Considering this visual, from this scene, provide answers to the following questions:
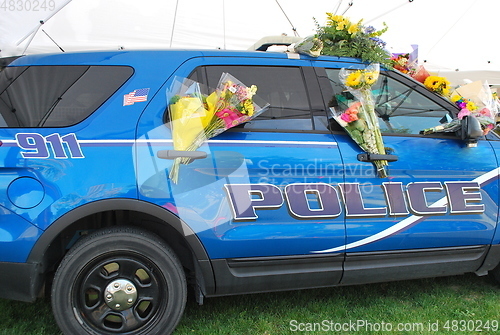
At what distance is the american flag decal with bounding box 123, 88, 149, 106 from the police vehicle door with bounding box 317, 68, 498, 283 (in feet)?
4.07

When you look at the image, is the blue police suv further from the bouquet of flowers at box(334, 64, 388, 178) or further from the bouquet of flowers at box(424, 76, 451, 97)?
the bouquet of flowers at box(424, 76, 451, 97)

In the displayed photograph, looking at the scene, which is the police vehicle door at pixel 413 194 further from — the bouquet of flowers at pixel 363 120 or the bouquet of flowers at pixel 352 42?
the bouquet of flowers at pixel 352 42

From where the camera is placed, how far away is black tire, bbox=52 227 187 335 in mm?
2486

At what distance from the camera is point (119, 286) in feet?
8.39

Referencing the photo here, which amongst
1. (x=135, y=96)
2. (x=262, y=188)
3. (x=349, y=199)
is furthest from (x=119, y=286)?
(x=349, y=199)

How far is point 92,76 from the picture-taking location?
2623 mm

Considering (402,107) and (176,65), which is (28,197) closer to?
(176,65)

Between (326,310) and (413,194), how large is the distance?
1.13 meters

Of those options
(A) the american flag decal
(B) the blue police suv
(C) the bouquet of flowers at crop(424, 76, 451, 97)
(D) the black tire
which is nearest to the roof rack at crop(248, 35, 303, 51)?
(B) the blue police suv

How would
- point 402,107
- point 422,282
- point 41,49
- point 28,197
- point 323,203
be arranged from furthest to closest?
point 41,49, point 422,282, point 402,107, point 323,203, point 28,197

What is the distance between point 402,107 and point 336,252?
1203mm

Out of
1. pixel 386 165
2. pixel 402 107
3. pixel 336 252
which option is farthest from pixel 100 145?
pixel 402 107

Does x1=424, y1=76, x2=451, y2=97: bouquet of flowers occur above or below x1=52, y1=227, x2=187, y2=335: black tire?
above

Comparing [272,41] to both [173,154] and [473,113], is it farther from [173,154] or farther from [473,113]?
[473,113]
